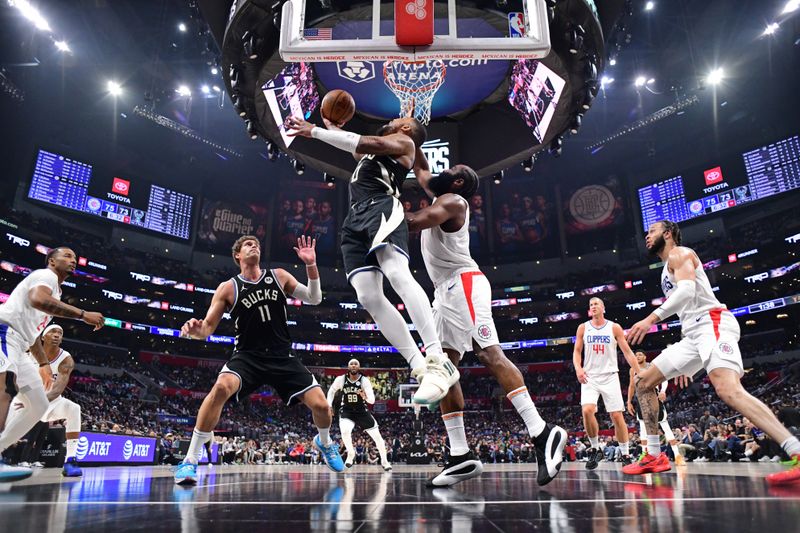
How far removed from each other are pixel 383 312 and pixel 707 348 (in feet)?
9.98

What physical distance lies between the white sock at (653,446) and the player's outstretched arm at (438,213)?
146 inches

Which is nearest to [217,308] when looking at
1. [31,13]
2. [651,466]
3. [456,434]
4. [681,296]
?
[456,434]

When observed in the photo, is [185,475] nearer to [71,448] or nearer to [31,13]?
[71,448]

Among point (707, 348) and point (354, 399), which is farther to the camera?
point (354, 399)

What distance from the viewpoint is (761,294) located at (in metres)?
34.0

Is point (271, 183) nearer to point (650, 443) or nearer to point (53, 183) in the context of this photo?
point (53, 183)

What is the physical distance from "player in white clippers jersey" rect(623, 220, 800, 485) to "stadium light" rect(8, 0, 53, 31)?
28912mm

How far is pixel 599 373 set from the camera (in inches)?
312

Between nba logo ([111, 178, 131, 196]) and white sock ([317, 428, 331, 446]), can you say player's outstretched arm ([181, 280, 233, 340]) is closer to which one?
white sock ([317, 428, 331, 446])

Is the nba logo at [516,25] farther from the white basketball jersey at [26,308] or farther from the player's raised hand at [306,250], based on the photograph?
the white basketball jersey at [26,308]

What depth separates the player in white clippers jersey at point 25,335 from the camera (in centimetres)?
454

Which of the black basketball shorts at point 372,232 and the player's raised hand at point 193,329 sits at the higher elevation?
the black basketball shorts at point 372,232

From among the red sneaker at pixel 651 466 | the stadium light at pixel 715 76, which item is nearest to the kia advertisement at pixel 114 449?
the red sneaker at pixel 651 466

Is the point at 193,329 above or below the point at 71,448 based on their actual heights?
above
